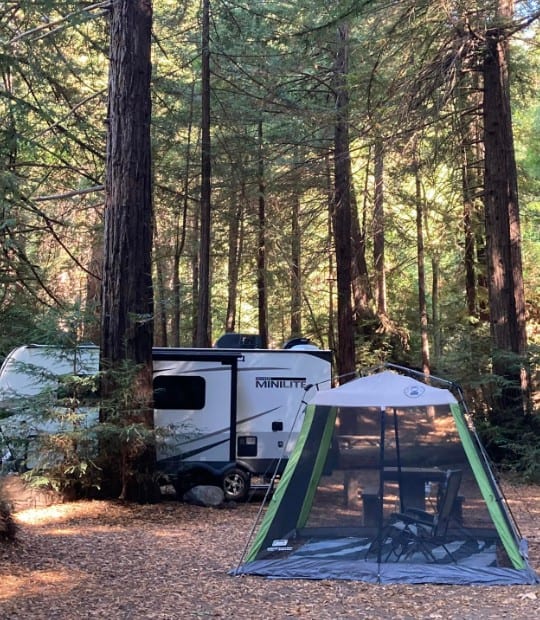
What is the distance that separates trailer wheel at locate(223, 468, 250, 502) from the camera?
1080 cm

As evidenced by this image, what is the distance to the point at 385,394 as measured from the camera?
662 centimetres

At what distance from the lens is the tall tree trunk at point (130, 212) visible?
384 inches

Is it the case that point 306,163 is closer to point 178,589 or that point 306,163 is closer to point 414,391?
point 414,391

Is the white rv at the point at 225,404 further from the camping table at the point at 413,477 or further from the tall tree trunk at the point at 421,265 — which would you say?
the tall tree trunk at the point at 421,265

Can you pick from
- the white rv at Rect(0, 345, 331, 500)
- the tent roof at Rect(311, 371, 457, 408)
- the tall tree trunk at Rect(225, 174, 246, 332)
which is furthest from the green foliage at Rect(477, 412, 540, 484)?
the tall tree trunk at Rect(225, 174, 246, 332)

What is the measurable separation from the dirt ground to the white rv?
2571mm

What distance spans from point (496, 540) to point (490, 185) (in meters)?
8.90

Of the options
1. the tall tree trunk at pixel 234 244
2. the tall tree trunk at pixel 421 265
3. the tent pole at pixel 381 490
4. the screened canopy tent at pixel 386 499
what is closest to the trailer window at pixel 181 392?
the screened canopy tent at pixel 386 499

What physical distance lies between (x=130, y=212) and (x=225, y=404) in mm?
3222

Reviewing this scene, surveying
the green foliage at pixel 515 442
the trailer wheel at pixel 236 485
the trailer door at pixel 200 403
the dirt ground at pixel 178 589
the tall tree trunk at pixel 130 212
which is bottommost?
the dirt ground at pixel 178 589

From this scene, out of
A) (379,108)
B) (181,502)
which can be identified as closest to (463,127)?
(379,108)

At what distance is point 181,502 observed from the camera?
1048 centimetres

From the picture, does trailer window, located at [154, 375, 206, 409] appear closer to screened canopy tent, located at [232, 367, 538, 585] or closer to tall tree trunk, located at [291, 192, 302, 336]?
screened canopy tent, located at [232, 367, 538, 585]

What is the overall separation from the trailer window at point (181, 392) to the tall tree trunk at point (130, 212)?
997 millimetres
